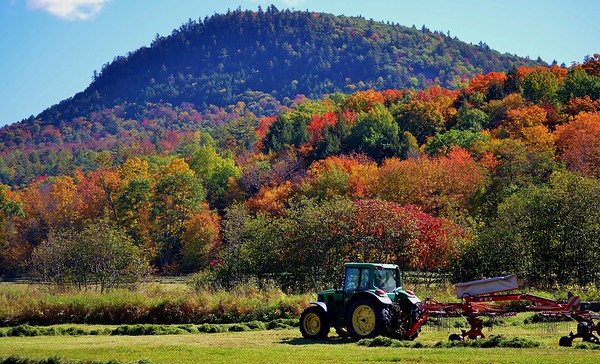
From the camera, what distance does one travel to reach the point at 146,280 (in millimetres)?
54812

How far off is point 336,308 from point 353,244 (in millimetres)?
21600

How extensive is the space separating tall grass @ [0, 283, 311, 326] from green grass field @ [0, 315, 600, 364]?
365 centimetres

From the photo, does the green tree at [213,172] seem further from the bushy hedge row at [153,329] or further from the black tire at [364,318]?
the black tire at [364,318]

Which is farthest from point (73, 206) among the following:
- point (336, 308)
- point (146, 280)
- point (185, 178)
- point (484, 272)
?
point (336, 308)

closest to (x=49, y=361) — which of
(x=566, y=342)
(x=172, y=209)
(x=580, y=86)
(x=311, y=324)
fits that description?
(x=311, y=324)

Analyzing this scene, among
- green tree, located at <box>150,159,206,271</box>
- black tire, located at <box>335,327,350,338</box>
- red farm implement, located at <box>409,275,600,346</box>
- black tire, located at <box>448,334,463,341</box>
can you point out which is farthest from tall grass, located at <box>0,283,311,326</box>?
green tree, located at <box>150,159,206,271</box>

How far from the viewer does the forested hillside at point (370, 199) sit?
4109 centimetres

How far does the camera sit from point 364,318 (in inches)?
880

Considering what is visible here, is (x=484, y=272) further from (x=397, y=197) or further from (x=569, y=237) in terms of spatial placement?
(x=397, y=197)

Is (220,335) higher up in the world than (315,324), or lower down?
lower down

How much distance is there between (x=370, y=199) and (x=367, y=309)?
110 ft

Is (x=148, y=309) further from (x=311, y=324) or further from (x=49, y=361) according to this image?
(x=49, y=361)

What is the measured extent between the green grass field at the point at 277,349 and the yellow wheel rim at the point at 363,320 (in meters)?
0.53

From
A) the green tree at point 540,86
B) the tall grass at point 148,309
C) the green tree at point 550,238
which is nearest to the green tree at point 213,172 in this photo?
the green tree at point 540,86
